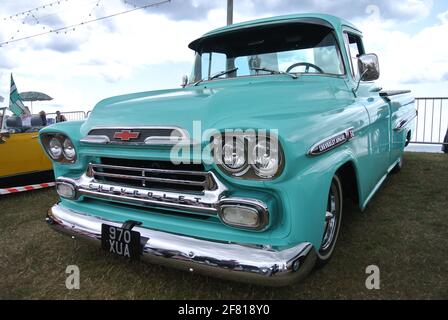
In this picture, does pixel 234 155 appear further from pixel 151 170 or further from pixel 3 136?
pixel 3 136

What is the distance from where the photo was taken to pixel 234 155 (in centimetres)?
184

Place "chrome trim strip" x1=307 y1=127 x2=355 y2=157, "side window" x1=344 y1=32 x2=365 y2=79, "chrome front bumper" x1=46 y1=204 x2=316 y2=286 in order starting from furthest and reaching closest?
"side window" x1=344 y1=32 x2=365 y2=79
"chrome trim strip" x1=307 y1=127 x2=355 y2=157
"chrome front bumper" x1=46 y1=204 x2=316 y2=286

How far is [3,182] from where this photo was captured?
484cm

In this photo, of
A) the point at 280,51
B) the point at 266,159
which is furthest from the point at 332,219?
the point at 280,51

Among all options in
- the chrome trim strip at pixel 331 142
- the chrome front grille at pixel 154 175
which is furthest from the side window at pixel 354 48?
the chrome front grille at pixel 154 175

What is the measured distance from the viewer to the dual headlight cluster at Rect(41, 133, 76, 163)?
259 centimetres

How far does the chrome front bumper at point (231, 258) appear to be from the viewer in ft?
5.73

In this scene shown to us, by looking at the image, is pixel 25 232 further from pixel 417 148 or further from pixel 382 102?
pixel 417 148

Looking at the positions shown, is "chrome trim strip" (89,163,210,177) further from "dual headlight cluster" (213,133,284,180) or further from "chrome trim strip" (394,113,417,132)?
"chrome trim strip" (394,113,417,132)

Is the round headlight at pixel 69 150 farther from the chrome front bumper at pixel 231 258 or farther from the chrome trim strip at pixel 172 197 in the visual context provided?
the chrome front bumper at pixel 231 258

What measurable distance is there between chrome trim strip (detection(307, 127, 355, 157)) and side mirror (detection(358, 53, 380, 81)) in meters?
0.82

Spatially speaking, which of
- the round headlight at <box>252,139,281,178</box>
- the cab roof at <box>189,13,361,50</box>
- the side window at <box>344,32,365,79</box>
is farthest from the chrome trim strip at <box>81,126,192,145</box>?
the side window at <box>344,32,365,79</box>

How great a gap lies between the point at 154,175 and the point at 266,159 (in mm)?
714

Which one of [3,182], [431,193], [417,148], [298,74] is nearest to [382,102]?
[298,74]
